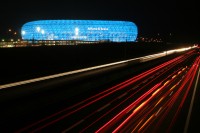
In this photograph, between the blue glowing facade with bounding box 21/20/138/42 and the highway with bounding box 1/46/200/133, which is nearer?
the highway with bounding box 1/46/200/133

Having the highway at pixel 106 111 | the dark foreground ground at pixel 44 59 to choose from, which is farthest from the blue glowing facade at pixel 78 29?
the highway at pixel 106 111

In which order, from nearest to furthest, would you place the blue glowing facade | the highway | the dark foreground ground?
1. the highway
2. the dark foreground ground
3. the blue glowing facade

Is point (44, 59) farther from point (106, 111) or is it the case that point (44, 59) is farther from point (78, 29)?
point (78, 29)

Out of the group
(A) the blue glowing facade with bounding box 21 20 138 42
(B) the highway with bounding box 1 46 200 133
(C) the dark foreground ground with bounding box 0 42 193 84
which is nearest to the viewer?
(B) the highway with bounding box 1 46 200 133

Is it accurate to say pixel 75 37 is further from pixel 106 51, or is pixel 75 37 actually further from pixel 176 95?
pixel 176 95

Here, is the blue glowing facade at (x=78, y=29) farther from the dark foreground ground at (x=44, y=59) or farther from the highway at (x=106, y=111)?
the highway at (x=106, y=111)

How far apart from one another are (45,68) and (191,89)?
16.4 m

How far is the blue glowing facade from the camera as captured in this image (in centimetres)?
14150

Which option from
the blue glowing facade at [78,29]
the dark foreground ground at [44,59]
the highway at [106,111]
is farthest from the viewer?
the blue glowing facade at [78,29]

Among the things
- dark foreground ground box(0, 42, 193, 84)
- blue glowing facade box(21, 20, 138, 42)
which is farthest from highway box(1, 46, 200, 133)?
blue glowing facade box(21, 20, 138, 42)

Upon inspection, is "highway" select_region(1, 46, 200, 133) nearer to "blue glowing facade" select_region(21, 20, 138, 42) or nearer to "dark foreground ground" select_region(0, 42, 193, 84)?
"dark foreground ground" select_region(0, 42, 193, 84)

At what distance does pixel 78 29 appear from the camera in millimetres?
141750

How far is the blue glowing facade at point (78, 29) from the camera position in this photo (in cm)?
14150

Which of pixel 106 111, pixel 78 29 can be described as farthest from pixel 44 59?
pixel 78 29
